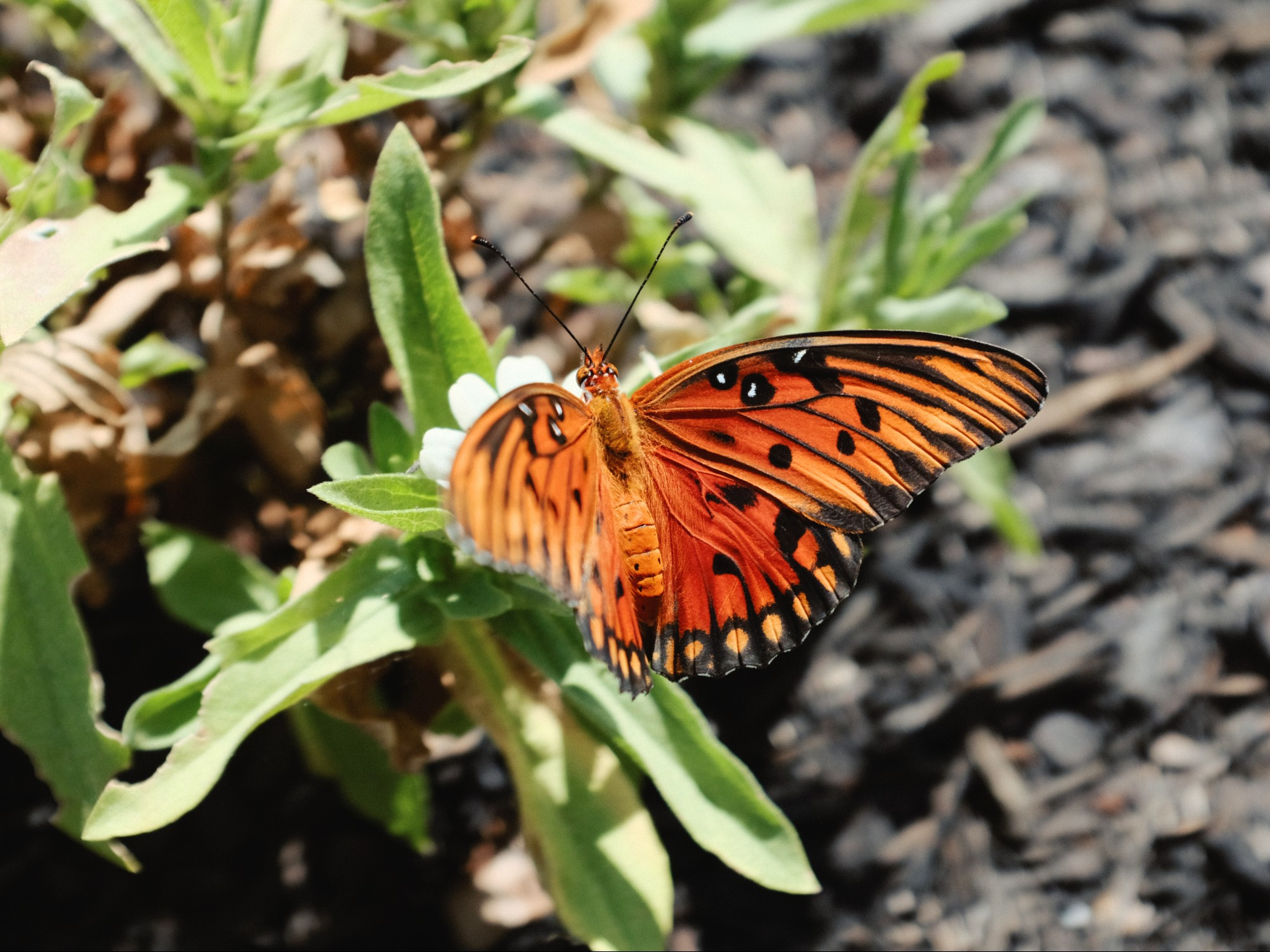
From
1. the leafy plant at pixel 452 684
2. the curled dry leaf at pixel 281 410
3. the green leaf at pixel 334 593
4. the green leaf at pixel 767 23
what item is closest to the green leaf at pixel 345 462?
the leafy plant at pixel 452 684

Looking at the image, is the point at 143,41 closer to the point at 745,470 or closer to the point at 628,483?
the point at 628,483

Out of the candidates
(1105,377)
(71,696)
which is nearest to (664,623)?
(71,696)

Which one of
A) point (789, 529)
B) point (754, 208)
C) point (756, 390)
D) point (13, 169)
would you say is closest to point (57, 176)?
point (13, 169)

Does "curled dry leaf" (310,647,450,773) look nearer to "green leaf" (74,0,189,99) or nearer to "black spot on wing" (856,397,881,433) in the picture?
"black spot on wing" (856,397,881,433)

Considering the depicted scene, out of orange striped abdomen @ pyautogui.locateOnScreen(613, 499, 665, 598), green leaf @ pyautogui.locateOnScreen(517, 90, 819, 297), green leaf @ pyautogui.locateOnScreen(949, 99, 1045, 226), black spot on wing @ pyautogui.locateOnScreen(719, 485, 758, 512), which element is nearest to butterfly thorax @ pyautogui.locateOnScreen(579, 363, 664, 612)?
orange striped abdomen @ pyautogui.locateOnScreen(613, 499, 665, 598)

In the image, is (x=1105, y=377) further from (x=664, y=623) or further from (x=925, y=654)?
(x=664, y=623)

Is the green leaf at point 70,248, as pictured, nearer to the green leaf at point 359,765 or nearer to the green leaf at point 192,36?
the green leaf at point 192,36
